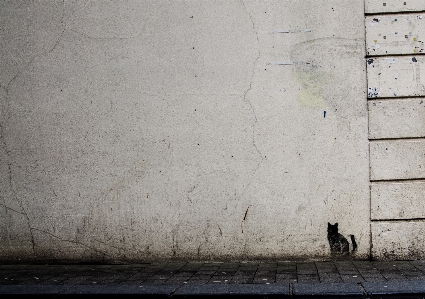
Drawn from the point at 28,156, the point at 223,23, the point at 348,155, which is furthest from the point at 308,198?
the point at 28,156

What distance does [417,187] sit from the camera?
4547mm

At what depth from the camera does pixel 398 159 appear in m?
4.55

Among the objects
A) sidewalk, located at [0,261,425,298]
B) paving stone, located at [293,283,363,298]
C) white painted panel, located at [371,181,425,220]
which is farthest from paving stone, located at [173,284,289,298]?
white painted panel, located at [371,181,425,220]

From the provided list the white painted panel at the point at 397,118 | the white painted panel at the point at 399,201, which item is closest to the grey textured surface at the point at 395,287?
the white painted panel at the point at 399,201

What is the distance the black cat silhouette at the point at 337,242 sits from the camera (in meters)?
4.58

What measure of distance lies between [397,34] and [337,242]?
86.4 inches

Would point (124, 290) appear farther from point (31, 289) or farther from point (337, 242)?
point (337, 242)

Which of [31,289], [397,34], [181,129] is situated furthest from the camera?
[181,129]

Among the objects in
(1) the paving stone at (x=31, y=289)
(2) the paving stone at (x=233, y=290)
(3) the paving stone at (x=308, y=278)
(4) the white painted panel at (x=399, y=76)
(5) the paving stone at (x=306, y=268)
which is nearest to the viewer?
(2) the paving stone at (x=233, y=290)

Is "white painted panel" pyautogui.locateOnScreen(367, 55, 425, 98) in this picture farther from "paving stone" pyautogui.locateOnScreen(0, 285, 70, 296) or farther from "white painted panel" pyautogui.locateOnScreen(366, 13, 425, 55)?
"paving stone" pyautogui.locateOnScreen(0, 285, 70, 296)

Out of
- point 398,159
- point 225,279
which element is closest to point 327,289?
point 225,279

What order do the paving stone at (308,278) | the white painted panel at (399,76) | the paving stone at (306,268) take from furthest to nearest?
the white painted panel at (399,76) → the paving stone at (306,268) → the paving stone at (308,278)

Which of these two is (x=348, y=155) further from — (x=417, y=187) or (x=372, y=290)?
(x=372, y=290)

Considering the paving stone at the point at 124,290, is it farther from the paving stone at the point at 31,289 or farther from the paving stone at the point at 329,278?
the paving stone at the point at 329,278
